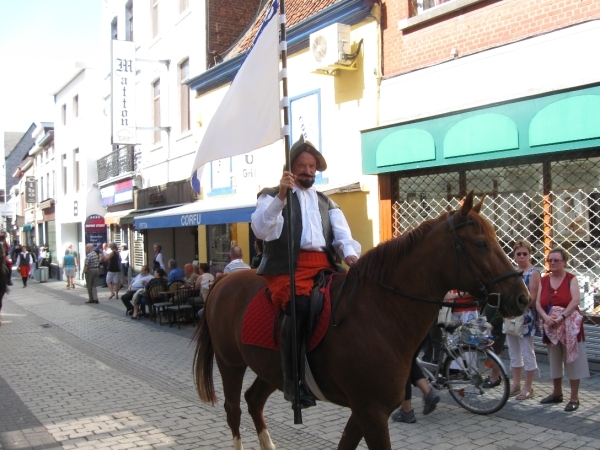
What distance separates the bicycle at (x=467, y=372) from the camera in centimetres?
612

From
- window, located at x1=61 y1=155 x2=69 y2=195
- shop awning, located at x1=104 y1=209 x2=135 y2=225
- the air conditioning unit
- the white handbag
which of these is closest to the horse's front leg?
the white handbag

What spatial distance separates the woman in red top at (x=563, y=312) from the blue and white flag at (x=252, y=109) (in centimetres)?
366

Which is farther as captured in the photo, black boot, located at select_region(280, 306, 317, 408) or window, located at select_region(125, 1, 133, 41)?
window, located at select_region(125, 1, 133, 41)

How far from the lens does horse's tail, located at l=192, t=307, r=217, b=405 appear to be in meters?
5.20

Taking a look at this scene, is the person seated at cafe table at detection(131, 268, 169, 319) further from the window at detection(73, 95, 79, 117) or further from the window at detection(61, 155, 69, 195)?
the window at detection(61, 155, 69, 195)

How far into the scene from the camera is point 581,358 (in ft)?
19.8

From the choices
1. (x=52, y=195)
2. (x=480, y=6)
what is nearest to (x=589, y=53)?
(x=480, y=6)

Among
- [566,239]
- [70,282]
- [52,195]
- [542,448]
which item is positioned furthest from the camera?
[52,195]

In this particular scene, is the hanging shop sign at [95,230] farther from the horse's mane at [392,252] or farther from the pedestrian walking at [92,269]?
the horse's mane at [392,252]

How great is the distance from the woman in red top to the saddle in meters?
3.25

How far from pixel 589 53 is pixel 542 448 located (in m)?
5.22

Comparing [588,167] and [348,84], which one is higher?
[348,84]

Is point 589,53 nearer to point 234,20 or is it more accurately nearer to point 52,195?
point 234,20

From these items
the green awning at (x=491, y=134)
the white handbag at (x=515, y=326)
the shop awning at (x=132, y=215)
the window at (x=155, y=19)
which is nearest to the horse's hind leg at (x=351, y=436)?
the white handbag at (x=515, y=326)
